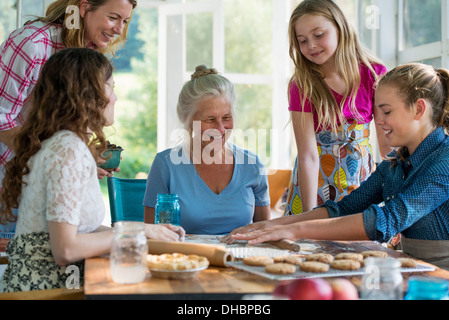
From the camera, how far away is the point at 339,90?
2518 millimetres

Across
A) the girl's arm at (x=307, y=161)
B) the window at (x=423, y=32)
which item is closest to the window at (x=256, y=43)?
the window at (x=423, y=32)

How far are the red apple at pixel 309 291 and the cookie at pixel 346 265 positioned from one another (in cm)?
36

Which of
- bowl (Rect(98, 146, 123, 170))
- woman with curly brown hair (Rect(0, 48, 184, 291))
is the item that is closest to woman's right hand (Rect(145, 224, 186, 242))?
woman with curly brown hair (Rect(0, 48, 184, 291))

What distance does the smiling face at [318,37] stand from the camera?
7.93ft

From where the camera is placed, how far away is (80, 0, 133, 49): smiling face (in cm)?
232

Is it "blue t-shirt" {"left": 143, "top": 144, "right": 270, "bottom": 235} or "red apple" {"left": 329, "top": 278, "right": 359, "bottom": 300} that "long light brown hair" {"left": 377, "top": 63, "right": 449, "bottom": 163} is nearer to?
"blue t-shirt" {"left": 143, "top": 144, "right": 270, "bottom": 235}

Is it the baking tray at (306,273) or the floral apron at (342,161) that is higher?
the floral apron at (342,161)

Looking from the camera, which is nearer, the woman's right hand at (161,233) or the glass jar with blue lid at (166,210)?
the woman's right hand at (161,233)

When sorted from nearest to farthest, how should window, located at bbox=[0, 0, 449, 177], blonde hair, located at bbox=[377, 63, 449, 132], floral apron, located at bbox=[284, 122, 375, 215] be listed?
blonde hair, located at bbox=[377, 63, 449, 132]
floral apron, located at bbox=[284, 122, 375, 215]
window, located at bbox=[0, 0, 449, 177]

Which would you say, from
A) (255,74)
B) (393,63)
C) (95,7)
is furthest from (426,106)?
(255,74)

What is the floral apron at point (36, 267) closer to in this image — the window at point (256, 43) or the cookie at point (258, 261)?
the cookie at point (258, 261)

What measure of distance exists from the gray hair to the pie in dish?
3.79ft

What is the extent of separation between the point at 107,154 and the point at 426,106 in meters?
1.23

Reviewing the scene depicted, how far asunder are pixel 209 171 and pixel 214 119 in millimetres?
230
